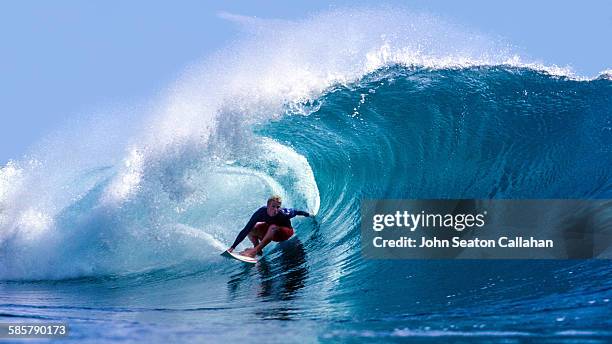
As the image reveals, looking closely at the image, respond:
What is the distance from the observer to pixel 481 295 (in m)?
7.19

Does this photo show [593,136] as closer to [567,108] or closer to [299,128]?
[567,108]

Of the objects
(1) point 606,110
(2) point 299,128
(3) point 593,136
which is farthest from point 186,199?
(1) point 606,110

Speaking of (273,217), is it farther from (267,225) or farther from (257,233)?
(257,233)

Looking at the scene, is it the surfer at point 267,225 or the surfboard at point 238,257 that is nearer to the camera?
the surfboard at point 238,257

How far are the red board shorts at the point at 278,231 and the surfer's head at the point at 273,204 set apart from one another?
0.21m

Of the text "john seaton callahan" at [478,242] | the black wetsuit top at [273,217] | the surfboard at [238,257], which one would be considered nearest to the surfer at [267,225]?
the black wetsuit top at [273,217]

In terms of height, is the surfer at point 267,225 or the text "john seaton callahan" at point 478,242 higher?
the surfer at point 267,225

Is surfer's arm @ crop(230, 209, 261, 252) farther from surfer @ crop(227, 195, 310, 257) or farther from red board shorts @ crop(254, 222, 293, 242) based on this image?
red board shorts @ crop(254, 222, 293, 242)

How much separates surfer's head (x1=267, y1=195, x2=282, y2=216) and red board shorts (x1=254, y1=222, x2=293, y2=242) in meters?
0.21

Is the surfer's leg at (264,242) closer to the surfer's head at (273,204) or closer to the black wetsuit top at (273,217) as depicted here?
the black wetsuit top at (273,217)

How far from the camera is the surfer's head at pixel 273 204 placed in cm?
941

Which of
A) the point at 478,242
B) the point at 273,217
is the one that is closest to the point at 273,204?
the point at 273,217

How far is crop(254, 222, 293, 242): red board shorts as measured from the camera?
31.7 feet

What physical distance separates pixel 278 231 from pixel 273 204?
493 mm
